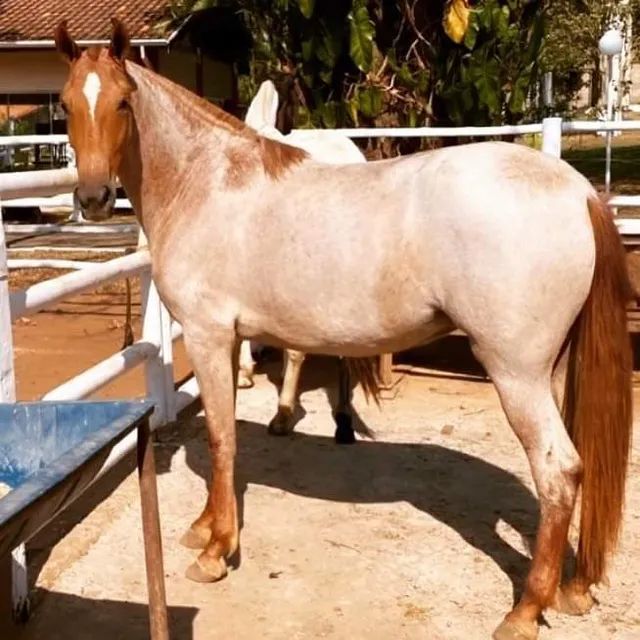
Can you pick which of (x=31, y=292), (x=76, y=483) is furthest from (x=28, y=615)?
(x=76, y=483)

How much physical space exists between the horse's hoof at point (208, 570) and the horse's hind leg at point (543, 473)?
996mm

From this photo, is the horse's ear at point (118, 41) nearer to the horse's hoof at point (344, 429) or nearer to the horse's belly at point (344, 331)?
the horse's belly at point (344, 331)

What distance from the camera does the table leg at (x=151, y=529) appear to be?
2361 mm

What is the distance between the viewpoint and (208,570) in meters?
3.33

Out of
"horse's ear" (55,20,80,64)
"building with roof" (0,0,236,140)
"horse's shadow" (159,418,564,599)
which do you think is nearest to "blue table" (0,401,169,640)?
"horse's ear" (55,20,80,64)

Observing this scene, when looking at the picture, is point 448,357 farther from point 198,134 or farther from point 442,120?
point 198,134

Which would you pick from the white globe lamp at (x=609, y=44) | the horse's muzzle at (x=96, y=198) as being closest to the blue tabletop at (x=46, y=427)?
the horse's muzzle at (x=96, y=198)

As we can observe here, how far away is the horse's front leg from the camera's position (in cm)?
336

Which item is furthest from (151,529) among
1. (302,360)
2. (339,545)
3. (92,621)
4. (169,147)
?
(302,360)

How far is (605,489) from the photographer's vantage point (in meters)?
2.97

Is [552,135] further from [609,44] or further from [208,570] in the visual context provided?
[609,44]

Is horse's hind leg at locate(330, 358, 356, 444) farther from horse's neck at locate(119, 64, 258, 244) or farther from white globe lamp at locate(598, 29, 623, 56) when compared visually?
white globe lamp at locate(598, 29, 623, 56)

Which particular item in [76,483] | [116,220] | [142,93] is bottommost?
[116,220]

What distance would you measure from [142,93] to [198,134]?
10.0 inches
